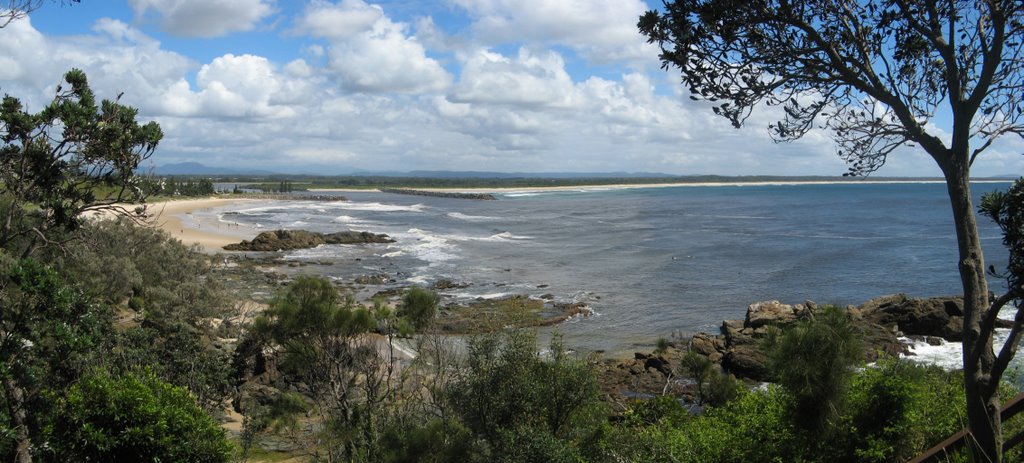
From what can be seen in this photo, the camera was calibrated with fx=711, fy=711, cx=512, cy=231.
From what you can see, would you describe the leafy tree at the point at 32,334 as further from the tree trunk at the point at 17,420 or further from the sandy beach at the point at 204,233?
the sandy beach at the point at 204,233

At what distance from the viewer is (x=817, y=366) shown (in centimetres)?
1070

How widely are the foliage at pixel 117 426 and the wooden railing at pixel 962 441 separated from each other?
8.83 m

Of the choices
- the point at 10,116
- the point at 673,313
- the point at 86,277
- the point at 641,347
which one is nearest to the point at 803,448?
the point at 10,116

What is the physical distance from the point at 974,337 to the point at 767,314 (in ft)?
80.7

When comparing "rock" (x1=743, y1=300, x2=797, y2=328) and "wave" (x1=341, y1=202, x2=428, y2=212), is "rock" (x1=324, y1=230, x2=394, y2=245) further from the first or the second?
"wave" (x1=341, y1=202, x2=428, y2=212)

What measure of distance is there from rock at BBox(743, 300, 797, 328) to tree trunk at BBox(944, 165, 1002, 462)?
2279 centimetres

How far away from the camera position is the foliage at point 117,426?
9250 mm

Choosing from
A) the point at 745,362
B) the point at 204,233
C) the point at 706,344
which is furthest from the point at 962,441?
the point at 204,233

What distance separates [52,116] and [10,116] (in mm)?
459

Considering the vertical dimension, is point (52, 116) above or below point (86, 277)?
above

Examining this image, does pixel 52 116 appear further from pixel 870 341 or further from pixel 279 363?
pixel 870 341

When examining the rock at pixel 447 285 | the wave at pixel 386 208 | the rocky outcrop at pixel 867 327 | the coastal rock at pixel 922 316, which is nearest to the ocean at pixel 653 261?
the rock at pixel 447 285

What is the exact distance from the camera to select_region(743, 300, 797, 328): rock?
29.0m

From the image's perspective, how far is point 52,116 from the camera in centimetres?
892
